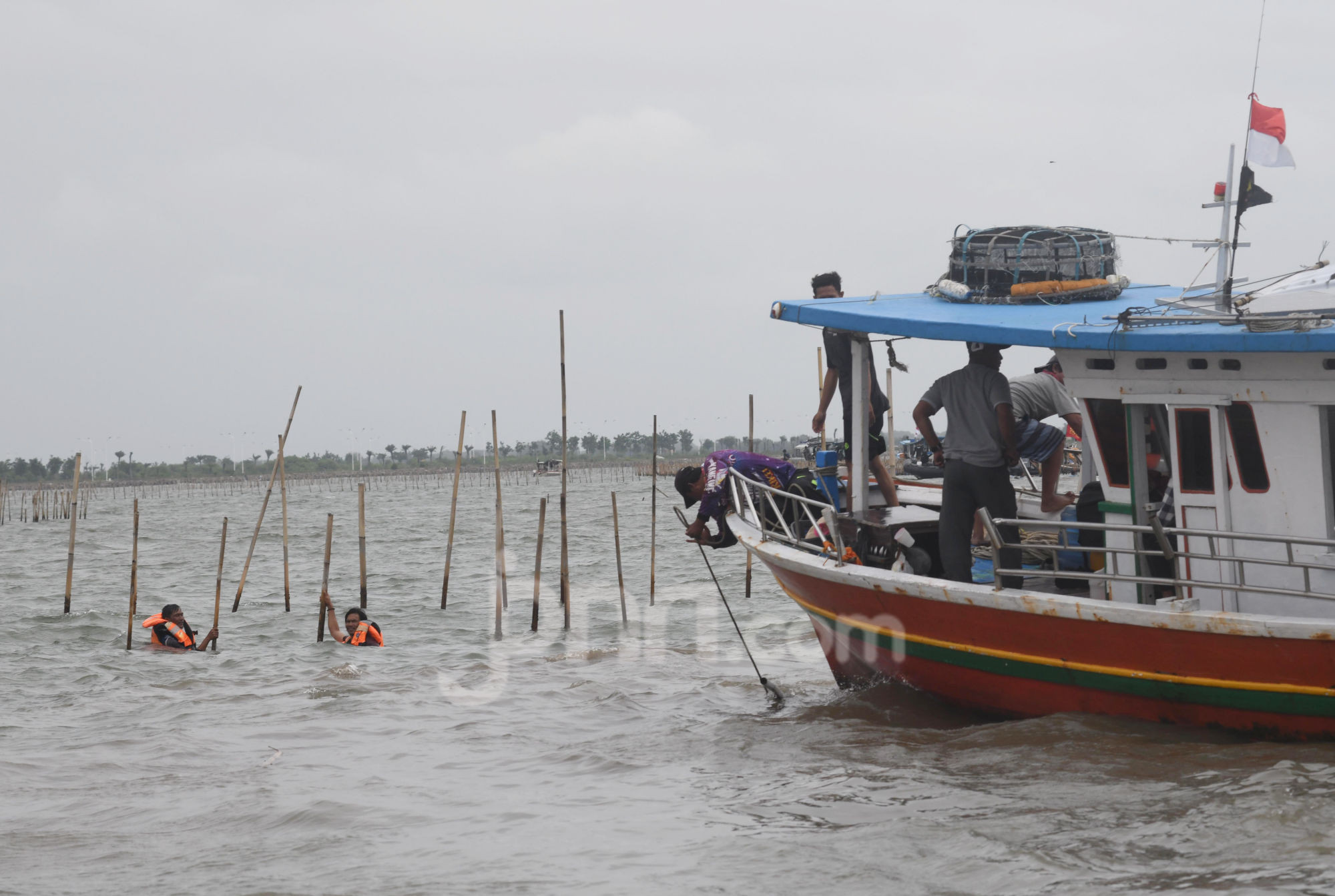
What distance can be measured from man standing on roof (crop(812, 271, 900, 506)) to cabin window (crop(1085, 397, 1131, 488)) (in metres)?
1.82

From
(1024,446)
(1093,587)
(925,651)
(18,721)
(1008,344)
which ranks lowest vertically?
(18,721)

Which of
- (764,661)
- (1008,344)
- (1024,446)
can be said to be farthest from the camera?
(764,661)

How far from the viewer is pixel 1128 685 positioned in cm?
688

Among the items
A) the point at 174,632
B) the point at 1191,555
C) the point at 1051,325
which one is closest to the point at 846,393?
the point at 1051,325

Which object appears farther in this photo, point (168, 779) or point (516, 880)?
point (168, 779)

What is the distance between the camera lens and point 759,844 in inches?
238

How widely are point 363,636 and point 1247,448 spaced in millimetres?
10921

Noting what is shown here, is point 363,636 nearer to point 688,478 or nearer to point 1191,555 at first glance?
point 688,478

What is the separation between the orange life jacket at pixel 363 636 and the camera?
573 inches

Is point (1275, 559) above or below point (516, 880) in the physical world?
above

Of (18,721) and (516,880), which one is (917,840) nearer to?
(516,880)

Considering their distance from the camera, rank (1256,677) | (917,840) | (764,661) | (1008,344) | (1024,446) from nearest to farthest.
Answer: (917,840) → (1256,677) → (1008,344) → (1024,446) → (764,661)

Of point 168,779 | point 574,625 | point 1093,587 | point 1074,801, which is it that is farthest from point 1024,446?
point 574,625

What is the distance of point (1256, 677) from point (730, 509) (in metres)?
5.09
